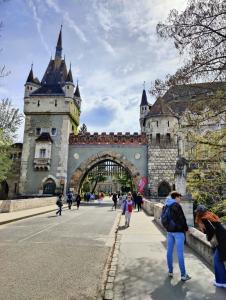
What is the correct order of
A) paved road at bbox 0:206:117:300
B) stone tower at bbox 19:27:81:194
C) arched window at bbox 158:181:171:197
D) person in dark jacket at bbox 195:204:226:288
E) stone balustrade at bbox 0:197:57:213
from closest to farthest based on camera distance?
1. paved road at bbox 0:206:117:300
2. person in dark jacket at bbox 195:204:226:288
3. stone balustrade at bbox 0:197:57:213
4. arched window at bbox 158:181:171:197
5. stone tower at bbox 19:27:81:194

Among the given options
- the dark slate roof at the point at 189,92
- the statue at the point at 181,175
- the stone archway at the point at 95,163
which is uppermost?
the stone archway at the point at 95,163

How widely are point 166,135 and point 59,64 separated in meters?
20.3

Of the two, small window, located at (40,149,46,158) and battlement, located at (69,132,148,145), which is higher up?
battlement, located at (69,132,148,145)

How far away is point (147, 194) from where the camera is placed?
1321 inches

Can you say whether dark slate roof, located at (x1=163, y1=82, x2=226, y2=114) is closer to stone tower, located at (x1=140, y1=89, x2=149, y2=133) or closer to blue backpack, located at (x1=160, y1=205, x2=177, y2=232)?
blue backpack, located at (x1=160, y1=205, x2=177, y2=232)

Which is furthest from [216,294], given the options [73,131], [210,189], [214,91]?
[73,131]

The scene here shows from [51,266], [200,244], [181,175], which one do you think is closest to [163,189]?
[181,175]

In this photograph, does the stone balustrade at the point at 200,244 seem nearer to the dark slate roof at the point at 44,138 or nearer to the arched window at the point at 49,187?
the arched window at the point at 49,187

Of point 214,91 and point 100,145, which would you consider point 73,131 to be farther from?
point 214,91

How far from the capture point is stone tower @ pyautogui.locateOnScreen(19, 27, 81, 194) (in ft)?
114

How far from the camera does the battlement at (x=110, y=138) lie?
3584 cm

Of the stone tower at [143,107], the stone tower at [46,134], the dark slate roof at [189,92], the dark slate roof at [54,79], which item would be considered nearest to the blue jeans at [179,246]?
the dark slate roof at [189,92]

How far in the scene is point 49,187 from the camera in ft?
115

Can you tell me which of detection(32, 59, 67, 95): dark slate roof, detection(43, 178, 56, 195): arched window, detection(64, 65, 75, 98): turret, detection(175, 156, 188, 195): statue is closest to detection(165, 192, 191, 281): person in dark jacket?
detection(175, 156, 188, 195): statue
